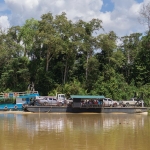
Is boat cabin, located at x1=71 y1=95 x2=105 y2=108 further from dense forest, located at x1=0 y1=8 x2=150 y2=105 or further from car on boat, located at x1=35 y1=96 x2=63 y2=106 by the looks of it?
dense forest, located at x1=0 y1=8 x2=150 y2=105

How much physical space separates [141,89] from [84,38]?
11858 mm

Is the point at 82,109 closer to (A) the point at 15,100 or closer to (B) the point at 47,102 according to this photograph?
(B) the point at 47,102

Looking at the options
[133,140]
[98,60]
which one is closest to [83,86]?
[98,60]

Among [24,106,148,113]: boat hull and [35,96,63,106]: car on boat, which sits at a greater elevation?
[35,96,63,106]: car on boat

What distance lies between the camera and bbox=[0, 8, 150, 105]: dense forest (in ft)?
150

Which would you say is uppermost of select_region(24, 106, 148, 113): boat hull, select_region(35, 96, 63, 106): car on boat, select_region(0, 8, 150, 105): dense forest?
select_region(0, 8, 150, 105): dense forest

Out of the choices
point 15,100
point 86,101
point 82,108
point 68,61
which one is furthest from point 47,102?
point 68,61

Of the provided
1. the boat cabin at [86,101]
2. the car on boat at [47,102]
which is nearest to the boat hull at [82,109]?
the boat cabin at [86,101]

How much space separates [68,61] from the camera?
48344mm

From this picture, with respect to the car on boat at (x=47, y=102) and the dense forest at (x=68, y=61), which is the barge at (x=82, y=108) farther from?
the dense forest at (x=68, y=61)

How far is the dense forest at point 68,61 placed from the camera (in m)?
45.8

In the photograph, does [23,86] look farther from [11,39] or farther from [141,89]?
[141,89]

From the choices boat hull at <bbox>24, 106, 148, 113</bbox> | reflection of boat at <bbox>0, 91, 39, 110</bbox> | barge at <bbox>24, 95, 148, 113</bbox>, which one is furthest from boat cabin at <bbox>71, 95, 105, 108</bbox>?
reflection of boat at <bbox>0, 91, 39, 110</bbox>

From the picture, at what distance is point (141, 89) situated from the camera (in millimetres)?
45656
